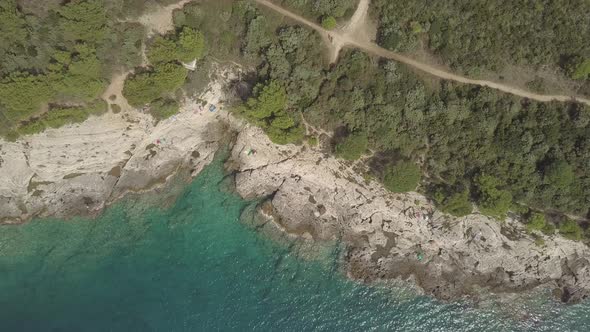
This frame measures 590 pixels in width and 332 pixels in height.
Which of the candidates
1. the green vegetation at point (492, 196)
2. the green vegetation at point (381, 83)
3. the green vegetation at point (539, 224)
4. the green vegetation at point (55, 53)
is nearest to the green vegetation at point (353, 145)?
the green vegetation at point (381, 83)

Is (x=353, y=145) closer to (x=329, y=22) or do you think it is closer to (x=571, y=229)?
(x=329, y=22)

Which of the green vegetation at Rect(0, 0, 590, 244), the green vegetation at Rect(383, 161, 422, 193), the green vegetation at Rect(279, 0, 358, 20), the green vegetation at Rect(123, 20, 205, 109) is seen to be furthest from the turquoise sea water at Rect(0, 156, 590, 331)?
the green vegetation at Rect(279, 0, 358, 20)

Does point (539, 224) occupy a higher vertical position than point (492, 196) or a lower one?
lower

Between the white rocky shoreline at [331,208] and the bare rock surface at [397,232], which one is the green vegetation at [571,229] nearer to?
the white rocky shoreline at [331,208]

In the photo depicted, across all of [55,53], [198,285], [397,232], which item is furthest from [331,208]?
[55,53]

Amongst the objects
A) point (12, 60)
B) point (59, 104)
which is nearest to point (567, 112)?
point (59, 104)

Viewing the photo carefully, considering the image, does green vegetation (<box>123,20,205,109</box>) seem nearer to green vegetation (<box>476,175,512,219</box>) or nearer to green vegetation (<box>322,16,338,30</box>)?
green vegetation (<box>322,16,338,30</box>)

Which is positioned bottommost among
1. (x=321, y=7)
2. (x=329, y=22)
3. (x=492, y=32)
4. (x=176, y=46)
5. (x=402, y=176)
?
(x=402, y=176)
